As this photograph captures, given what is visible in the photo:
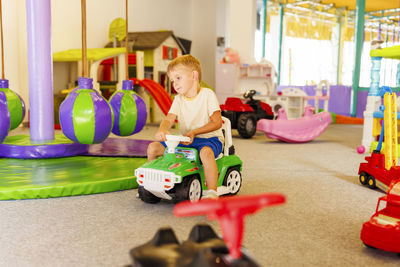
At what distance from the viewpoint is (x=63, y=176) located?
84.7 inches

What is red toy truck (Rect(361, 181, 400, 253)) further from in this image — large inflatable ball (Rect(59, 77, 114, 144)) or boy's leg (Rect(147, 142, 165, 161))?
large inflatable ball (Rect(59, 77, 114, 144))

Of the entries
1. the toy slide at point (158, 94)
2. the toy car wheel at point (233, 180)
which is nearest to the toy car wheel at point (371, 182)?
the toy car wheel at point (233, 180)

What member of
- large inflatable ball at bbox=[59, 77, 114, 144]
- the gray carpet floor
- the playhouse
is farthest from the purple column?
the playhouse

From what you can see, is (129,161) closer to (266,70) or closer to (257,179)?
(257,179)

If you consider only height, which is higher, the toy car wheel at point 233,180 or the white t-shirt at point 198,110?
the white t-shirt at point 198,110

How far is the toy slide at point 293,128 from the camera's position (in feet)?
14.2

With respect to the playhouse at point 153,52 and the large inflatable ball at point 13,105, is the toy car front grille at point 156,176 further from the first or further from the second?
the playhouse at point 153,52

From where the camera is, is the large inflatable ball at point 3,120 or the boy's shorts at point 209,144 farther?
the large inflatable ball at point 3,120

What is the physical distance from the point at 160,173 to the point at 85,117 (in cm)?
83

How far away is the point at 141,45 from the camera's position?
6125mm

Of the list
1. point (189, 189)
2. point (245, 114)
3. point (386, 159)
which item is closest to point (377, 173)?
point (386, 159)

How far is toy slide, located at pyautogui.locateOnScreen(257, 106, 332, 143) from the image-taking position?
170 inches

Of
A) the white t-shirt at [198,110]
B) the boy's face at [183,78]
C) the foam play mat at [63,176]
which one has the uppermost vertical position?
the boy's face at [183,78]

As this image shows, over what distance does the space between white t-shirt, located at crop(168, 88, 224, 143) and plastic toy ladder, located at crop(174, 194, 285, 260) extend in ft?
4.22
